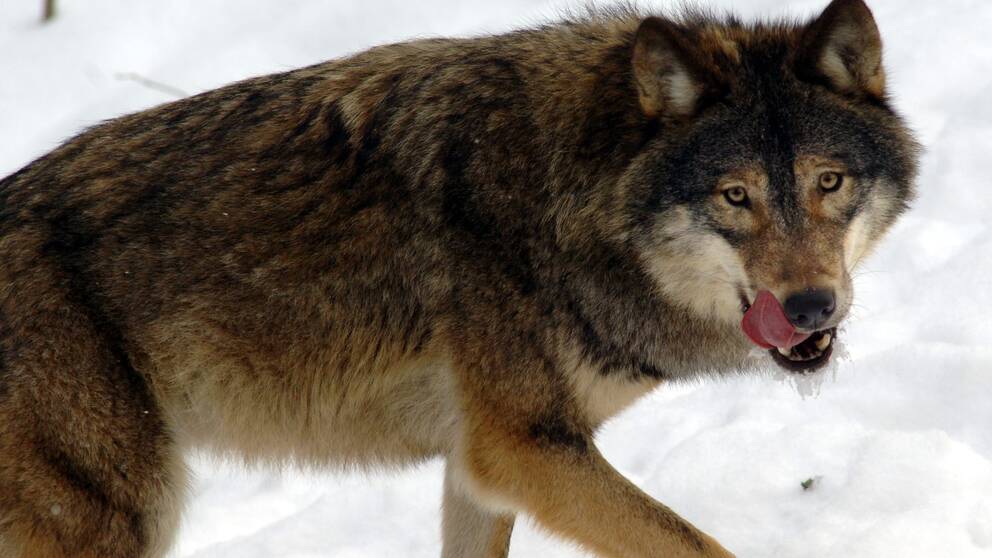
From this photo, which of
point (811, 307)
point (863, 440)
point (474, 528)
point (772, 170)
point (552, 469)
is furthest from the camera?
point (863, 440)

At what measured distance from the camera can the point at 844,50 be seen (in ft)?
13.4

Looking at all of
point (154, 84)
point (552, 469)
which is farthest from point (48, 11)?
point (552, 469)

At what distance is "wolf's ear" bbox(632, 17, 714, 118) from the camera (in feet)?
13.1

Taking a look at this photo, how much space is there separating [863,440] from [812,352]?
1.65m

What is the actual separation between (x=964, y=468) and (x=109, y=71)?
6321 mm

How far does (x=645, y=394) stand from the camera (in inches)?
180

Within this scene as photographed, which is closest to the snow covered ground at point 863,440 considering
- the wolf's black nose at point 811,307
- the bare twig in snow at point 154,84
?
the wolf's black nose at point 811,307

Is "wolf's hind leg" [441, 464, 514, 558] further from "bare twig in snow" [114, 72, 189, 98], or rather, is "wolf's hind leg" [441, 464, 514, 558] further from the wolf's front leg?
"bare twig in snow" [114, 72, 189, 98]

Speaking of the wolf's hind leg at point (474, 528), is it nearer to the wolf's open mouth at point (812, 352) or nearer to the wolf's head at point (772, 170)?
the wolf's head at point (772, 170)

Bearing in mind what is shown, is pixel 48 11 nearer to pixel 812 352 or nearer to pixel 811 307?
pixel 812 352

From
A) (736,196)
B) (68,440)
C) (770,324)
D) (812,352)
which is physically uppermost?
(736,196)

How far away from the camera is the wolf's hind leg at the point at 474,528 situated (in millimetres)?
5008

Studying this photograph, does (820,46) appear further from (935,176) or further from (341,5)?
(341,5)

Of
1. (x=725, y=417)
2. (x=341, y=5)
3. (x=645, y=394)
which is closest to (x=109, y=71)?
(x=341, y=5)
